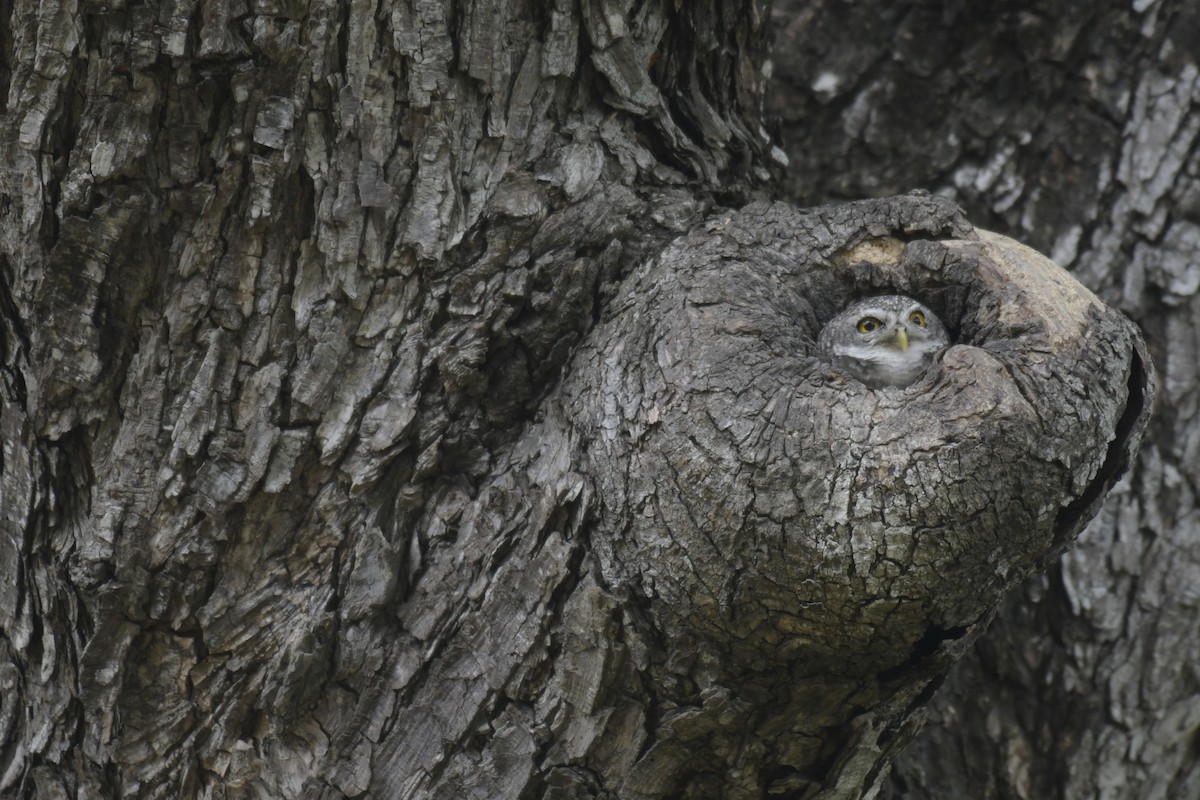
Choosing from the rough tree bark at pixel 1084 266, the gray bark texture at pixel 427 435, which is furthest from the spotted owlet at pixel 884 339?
the rough tree bark at pixel 1084 266

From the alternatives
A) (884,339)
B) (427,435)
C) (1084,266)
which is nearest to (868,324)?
(884,339)

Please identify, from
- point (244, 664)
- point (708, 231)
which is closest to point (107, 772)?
point (244, 664)

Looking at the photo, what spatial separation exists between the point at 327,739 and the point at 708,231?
1.38m

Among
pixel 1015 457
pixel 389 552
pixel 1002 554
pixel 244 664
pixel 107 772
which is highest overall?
pixel 1015 457

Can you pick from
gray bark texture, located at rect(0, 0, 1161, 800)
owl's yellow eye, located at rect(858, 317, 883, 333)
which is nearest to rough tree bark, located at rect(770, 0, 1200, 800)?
owl's yellow eye, located at rect(858, 317, 883, 333)

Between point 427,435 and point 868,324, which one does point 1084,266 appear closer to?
point 868,324

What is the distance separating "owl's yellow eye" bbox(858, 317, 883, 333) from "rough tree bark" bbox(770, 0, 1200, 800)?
94 cm

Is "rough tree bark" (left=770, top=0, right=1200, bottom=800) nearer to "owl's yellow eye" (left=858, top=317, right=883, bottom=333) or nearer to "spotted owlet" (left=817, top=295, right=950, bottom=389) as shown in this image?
"spotted owlet" (left=817, top=295, right=950, bottom=389)

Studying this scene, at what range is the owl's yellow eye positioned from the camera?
2.64 m

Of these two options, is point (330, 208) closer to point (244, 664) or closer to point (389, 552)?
point (389, 552)

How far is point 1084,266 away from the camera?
10.8ft

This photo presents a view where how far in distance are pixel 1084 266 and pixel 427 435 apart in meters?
2.19

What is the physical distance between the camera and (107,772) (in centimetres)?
226

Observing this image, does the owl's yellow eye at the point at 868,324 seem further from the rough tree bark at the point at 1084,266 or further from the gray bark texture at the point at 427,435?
the rough tree bark at the point at 1084,266
